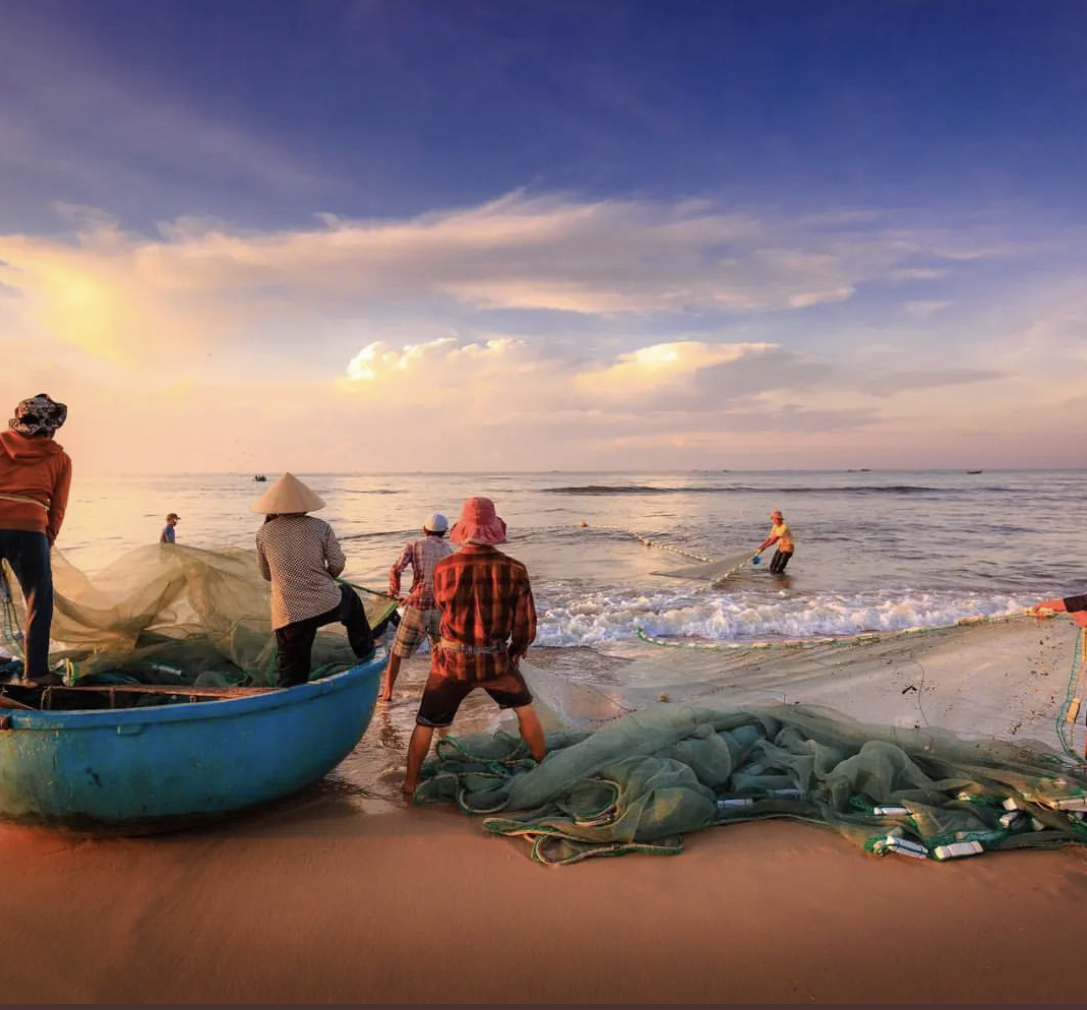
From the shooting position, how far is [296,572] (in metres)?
4.55

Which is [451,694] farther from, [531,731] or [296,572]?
[296,572]

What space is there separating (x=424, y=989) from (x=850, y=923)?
165 cm

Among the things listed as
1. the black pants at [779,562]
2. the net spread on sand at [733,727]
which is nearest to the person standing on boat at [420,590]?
the net spread on sand at [733,727]

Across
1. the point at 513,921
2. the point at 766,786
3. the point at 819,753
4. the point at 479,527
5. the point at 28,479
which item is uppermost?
the point at 28,479

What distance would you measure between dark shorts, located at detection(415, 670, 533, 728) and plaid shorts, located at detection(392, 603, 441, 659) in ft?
6.33

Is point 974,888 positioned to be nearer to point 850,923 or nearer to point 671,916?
point 850,923

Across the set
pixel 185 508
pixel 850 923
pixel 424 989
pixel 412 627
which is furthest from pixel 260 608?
pixel 185 508

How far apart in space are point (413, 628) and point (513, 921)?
131 inches

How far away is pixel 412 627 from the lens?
616 centimetres

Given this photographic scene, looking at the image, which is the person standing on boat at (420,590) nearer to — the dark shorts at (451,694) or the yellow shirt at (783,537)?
the dark shorts at (451,694)

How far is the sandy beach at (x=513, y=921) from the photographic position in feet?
8.88

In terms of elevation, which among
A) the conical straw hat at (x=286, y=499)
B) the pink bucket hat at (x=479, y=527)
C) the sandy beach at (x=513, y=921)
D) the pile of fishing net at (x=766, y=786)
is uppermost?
the conical straw hat at (x=286, y=499)

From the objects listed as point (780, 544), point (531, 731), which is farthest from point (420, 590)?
point (780, 544)

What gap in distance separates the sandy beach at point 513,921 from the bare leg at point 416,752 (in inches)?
20.2
